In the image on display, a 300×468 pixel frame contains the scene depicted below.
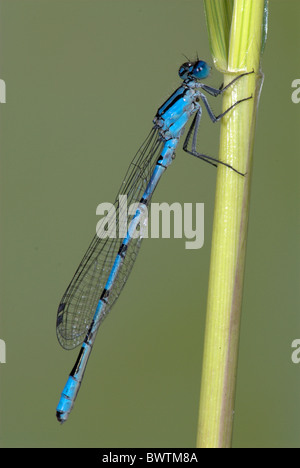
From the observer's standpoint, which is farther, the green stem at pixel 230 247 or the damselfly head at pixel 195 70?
the damselfly head at pixel 195 70

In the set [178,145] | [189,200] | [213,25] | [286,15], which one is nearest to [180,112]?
[178,145]

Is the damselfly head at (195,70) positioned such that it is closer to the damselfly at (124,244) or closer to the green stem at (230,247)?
the damselfly at (124,244)

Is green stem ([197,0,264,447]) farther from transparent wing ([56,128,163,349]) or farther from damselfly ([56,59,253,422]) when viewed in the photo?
transparent wing ([56,128,163,349])

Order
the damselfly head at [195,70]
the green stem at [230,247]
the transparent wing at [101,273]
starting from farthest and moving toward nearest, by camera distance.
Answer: the transparent wing at [101,273] → the damselfly head at [195,70] → the green stem at [230,247]

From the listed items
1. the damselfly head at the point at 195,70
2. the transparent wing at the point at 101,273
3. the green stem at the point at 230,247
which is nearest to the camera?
the green stem at the point at 230,247

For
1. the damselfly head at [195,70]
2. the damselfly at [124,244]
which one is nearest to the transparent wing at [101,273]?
the damselfly at [124,244]

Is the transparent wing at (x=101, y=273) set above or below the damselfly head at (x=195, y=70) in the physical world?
below

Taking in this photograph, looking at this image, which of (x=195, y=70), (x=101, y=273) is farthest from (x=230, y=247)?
(x=101, y=273)

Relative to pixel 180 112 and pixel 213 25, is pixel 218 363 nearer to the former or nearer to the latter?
pixel 213 25
